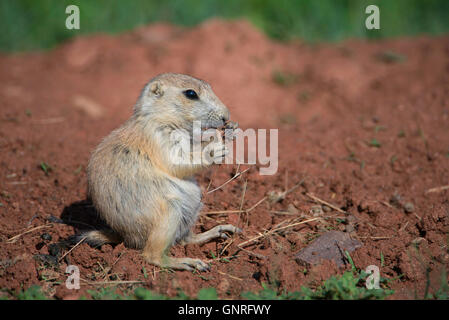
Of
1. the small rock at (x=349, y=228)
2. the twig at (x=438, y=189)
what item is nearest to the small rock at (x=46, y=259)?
the small rock at (x=349, y=228)

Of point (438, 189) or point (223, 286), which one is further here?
point (438, 189)

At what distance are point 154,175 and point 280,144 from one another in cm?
228

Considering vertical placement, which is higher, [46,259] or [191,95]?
[191,95]

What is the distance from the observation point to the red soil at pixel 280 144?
354 centimetres

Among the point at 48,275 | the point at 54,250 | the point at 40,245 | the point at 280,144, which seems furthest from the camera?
the point at 280,144

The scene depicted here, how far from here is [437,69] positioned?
23.4ft

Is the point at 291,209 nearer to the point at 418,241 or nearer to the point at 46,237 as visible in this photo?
the point at 418,241

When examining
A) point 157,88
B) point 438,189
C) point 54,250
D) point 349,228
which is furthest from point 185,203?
point 438,189

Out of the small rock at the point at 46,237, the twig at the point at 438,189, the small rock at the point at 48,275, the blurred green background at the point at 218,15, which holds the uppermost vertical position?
the blurred green background at the point at 218,15

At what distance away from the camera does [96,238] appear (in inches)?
149

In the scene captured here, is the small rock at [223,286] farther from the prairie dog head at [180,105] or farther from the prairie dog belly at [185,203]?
the prairie dog head at [180,105]

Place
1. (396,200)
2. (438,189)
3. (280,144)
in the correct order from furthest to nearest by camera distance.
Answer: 1. (280,144)
2. (438,189)
3. (396,200)

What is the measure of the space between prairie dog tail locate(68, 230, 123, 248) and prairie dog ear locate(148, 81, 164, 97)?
1245 mm

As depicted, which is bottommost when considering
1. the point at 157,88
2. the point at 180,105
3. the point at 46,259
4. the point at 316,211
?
the point at 46,259
